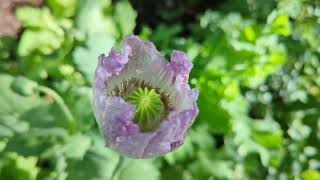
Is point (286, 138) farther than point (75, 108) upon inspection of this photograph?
Yes

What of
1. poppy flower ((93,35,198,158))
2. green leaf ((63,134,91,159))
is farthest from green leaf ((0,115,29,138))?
poppy flower ((93,35,198,158))

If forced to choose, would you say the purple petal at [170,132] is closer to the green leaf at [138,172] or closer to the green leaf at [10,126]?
the green leaf at [138,172]

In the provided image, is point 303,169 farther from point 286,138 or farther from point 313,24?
point 313,24

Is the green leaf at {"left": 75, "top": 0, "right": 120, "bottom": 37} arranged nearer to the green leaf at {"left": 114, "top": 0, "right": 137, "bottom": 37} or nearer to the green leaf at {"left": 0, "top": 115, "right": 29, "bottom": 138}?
the green leaf at {"left": 114, "top": 0, "right": 137, "bottom": 37}

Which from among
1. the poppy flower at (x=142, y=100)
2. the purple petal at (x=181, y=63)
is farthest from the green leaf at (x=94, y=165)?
the purple petal at (x=181, y=63)

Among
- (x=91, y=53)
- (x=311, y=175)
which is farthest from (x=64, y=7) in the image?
(x=311, y=175)

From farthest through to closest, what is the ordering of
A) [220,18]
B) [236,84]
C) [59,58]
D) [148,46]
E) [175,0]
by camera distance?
[175,0] < [220,18] < [59,58] < [236,84] < [148,46]

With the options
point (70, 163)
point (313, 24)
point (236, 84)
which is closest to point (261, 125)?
point (236, 84)
